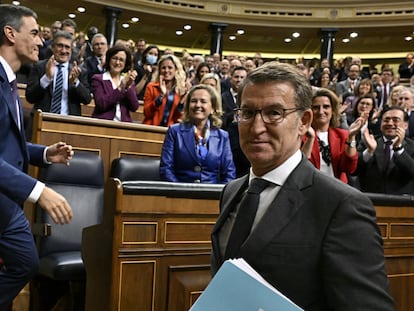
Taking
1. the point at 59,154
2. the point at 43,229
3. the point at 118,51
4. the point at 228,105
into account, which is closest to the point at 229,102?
the point at 228,105

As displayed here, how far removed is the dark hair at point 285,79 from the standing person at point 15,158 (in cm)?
75

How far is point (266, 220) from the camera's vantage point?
754mm

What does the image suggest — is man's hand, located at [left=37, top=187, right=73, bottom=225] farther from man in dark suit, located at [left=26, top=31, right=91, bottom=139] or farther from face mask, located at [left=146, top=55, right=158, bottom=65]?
face mask, located at [left=146, top=55, right=158, bottom=65]

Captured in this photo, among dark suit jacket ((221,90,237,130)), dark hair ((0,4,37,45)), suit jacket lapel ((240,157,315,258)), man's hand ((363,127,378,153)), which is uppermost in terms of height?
dark hair ((0,4,37,45))

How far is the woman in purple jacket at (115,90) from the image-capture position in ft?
9.24

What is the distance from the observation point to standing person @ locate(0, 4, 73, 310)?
1349 mm

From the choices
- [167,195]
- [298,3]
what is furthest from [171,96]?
[298,3]

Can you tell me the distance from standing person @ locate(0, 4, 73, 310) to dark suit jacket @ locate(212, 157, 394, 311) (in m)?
0.77

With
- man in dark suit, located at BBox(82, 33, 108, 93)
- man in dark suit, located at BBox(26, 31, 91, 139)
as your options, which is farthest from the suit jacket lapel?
man in dark suit, located at BBox(82, 33, 108, 93)

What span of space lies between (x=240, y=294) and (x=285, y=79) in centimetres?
36

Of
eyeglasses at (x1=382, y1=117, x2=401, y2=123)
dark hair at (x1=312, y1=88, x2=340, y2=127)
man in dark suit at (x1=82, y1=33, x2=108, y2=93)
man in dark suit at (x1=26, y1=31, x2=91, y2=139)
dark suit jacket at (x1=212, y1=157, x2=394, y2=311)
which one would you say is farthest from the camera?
man in dark suit at (x1=82, y1=33, x2=108, y2=93)

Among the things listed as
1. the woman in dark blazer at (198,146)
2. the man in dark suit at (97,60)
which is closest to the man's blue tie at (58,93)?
the woman in dark blazer at (198,146)

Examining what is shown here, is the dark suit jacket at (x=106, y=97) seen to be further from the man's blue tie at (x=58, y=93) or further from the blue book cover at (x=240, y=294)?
the blue book cover at (x=240, y=294)

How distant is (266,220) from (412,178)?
1774mm
